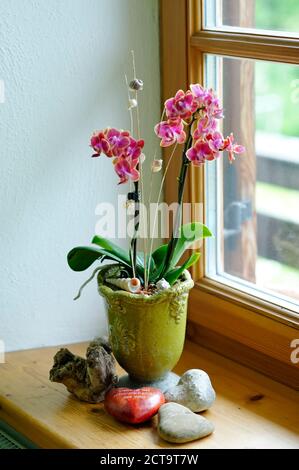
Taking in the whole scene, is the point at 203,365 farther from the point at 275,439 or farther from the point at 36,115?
the point at 36,115

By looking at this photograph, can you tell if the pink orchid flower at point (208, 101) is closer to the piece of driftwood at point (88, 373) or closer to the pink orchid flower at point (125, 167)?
the pink orchid flower at point (125, 167)

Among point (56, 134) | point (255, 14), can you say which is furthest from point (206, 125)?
point (56, 134)

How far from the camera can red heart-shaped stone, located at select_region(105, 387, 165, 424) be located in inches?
53.6

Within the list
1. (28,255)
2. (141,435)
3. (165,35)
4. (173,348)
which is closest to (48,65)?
(165,35)

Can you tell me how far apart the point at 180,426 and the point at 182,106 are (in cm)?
47

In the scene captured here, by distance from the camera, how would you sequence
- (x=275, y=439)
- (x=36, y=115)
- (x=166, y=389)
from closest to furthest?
(x=275, y=439)
(x=166, y=389)
(x=36, y=115)

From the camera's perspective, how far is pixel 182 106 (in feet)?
4.29

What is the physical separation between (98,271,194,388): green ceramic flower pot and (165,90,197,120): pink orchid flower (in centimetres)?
27

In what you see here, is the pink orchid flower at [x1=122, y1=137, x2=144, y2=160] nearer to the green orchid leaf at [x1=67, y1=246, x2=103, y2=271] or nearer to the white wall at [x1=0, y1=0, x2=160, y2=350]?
the green orchid leaf at [x1=67, y1=246, x2=103, y2=271]

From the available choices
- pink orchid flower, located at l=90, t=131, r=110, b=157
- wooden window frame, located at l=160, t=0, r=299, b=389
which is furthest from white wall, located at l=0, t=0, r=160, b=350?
pink orchid flower, located at l=90, t=131, r=110, b=157

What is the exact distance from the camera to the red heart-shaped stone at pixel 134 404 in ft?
4.47

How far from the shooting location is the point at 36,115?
1556 millimetres

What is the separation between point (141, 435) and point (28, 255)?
413 millimetres

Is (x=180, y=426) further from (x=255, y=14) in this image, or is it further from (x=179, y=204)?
(x=255, y=14)
